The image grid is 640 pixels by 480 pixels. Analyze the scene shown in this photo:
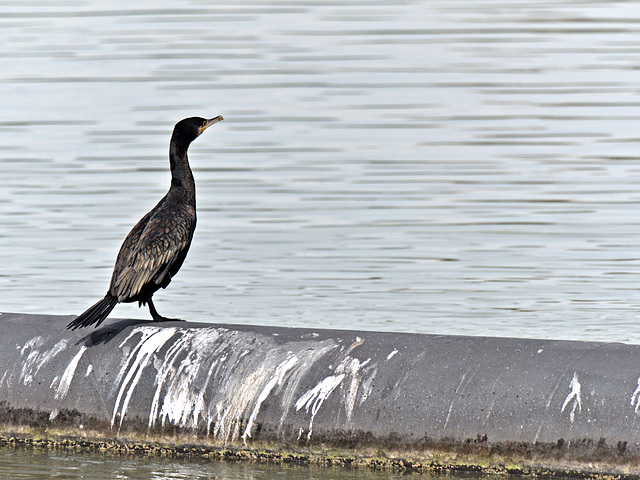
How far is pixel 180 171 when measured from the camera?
22.7 feet

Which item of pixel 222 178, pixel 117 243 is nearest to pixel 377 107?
pixel 222 178

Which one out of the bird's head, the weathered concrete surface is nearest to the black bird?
the weathered concrete surface

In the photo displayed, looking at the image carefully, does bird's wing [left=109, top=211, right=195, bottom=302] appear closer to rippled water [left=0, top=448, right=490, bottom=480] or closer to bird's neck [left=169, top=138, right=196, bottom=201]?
bird's neck [left=169, top=138, right=196, bottom=201]

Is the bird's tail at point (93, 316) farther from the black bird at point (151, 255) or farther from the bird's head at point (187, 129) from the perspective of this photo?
the bird's head at point (187, 129)

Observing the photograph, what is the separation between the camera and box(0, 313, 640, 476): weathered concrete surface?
518 centimetres

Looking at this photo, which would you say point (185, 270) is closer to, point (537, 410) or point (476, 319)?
point (476, 319)

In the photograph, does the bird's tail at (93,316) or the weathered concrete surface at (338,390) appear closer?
the weathered concrete surface at (338,390)

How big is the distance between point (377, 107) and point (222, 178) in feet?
19.7

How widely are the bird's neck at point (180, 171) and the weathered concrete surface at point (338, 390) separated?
98 centimetres

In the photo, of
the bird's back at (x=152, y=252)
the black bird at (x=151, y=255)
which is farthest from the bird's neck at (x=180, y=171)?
the bird's back at (x=152, y=252)

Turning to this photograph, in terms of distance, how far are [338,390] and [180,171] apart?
75.1 inches

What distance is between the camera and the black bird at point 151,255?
19.8 ft

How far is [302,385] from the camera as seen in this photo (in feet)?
18.3

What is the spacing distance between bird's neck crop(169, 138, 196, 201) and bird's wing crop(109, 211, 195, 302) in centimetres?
36
